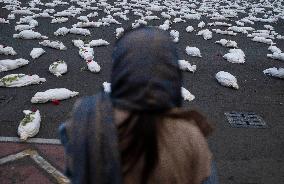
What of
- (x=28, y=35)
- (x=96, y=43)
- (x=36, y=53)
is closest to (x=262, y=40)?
(x=96, y=43)

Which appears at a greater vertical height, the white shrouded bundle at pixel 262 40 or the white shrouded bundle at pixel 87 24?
the white shrouded bundle at pixel 262 40

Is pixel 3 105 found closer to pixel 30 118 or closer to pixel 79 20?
pixel 30 118

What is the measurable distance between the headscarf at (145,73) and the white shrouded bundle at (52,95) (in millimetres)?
4105

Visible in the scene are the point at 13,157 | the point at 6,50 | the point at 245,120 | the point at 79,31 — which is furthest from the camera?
the point at 79,31

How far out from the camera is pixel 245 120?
524 cm

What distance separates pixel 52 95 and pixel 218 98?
112 inches

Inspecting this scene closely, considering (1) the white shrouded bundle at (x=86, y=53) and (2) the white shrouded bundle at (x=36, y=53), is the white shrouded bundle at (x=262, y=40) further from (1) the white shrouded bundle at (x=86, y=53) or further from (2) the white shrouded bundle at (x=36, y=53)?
(2) the white shrouded bundle at (x=36, y=53)

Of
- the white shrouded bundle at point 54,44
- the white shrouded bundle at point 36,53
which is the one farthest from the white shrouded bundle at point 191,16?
the white shrouded bundle at point 36,53

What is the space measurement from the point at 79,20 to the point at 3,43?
3259 mm

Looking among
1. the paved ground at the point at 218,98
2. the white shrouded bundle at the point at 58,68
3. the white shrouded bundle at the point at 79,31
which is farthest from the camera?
the white shrouded bundle at the point at 79,31

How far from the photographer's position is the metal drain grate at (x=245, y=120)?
509 centimetres

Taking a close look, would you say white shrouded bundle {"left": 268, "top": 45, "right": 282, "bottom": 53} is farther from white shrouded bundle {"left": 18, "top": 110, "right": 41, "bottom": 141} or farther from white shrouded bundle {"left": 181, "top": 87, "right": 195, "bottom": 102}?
white shrouded bundle {"left": 18, "top": 110, "right": 41, "bottom": 141}

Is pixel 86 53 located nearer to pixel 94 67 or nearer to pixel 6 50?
pixel 94 67

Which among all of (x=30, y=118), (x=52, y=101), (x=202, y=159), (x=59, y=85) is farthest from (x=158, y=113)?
(x=59, y=85)
